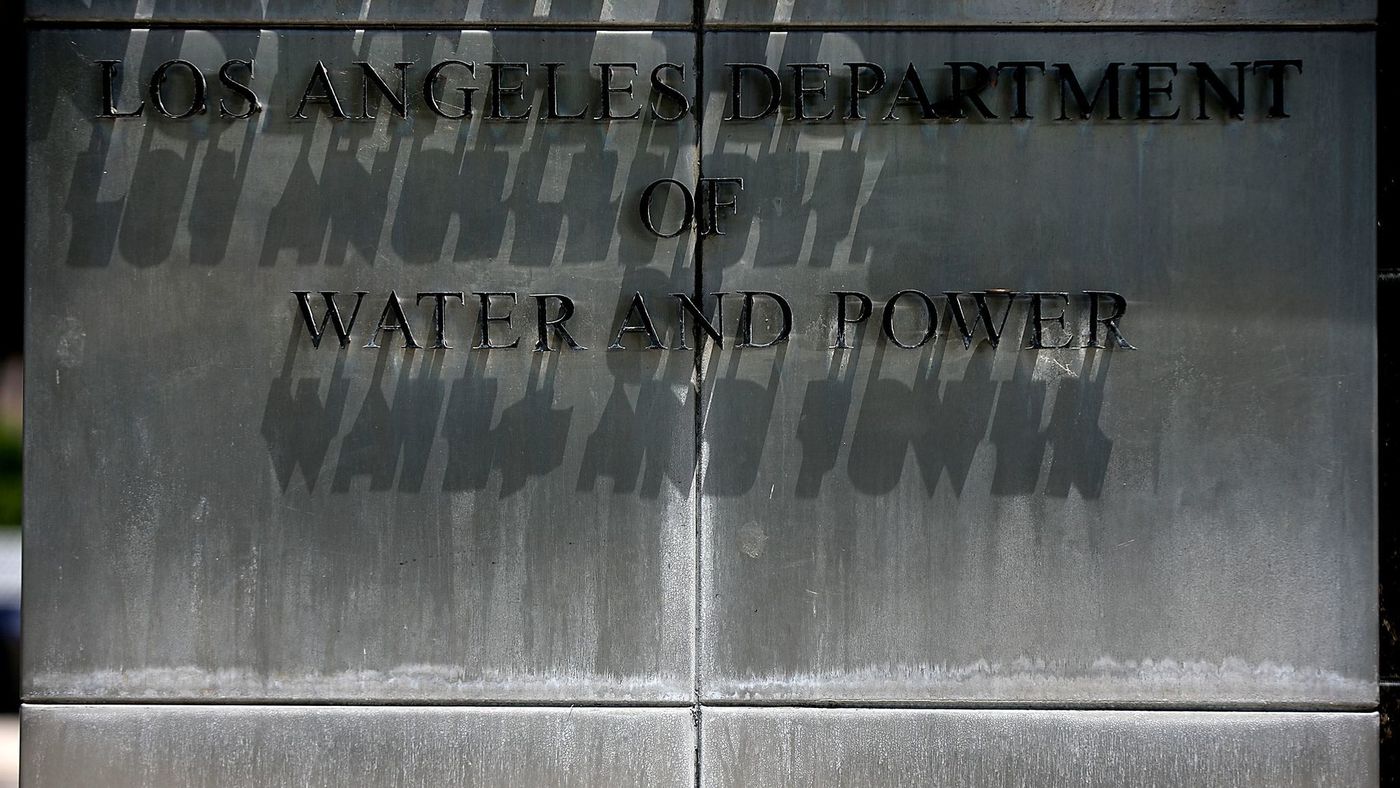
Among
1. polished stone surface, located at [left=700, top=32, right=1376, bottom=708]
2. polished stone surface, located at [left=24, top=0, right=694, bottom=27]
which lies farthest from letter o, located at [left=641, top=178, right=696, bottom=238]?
polished stone surface, located at [left=24, top=0, right=694, bottom=27]

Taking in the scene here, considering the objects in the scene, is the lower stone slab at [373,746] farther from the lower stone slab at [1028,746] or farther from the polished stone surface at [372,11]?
the polished stone surface at [372,11]

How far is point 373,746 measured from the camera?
14.5 feet

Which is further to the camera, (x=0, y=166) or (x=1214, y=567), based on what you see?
(x=0, y=166)

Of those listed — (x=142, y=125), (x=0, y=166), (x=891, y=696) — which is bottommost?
(x=891, y=696)

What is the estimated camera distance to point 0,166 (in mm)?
14883

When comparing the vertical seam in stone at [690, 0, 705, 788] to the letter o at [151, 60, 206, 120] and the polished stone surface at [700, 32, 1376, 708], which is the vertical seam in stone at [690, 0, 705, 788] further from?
the letter o at [151, 60, 206, 120]

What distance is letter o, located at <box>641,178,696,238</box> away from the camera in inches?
174

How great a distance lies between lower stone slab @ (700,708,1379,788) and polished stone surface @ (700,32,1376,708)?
0.08 metres

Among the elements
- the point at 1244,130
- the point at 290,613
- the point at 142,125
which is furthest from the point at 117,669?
the point at 1244,130

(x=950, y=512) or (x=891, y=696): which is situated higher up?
(x=950, y=512)

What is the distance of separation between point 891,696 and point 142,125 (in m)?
3.43

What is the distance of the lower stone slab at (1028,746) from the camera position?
4.41 meters

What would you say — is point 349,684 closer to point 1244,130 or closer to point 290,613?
point 290,613

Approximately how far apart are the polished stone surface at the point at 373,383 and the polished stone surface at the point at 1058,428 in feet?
1.04
